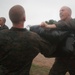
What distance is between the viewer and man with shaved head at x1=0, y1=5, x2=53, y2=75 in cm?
397

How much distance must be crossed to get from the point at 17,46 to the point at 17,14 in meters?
0.43

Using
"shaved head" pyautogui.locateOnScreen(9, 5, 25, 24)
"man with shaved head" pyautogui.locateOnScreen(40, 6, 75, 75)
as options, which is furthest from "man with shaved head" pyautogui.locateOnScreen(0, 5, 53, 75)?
"man with shaved head" pyautogui.locateOnScreen(40, 6, 75, 75)

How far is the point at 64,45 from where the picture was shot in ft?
15.1

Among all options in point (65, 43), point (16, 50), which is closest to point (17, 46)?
point (16, 50)

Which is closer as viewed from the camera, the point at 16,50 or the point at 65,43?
the point at 16,50

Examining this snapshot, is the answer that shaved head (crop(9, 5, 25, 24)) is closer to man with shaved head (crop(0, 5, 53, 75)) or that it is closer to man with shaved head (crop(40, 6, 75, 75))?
→ man with shaved head (crop(0, 5, 53, 75))

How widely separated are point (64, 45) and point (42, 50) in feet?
1.83

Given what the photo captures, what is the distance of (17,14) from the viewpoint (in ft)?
13.2

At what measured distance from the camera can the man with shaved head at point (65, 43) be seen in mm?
4594

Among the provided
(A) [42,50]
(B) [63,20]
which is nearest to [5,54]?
(A) [42,50]

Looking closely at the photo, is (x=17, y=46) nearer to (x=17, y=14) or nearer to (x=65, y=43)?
(x=17, y=14)

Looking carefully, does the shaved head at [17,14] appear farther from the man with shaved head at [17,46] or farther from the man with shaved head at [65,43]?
the man with shaved head at [65,43]

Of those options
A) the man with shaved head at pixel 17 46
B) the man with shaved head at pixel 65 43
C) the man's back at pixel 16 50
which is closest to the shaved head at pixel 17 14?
the man with shaved head at pixel 17 46

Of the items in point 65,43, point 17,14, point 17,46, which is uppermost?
point 17,14
